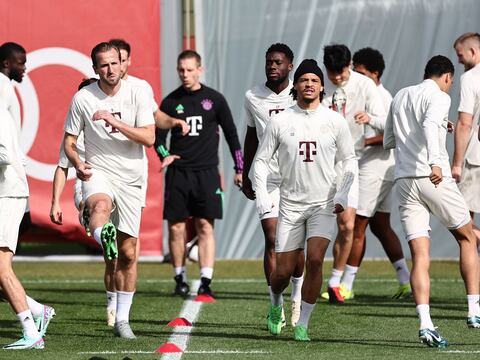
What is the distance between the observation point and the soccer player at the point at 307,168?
8.81 meters

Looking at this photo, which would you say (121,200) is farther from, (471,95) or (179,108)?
(179,108)

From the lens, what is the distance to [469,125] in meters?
10.4

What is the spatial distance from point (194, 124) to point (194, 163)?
0.42m

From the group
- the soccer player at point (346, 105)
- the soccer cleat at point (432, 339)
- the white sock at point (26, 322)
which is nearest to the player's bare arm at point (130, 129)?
the white sock at point (26, 322)

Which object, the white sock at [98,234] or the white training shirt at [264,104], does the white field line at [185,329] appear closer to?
the white sock at [98,234]

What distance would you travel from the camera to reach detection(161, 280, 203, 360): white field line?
8.27 meters

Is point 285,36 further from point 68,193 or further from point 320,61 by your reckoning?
point 68,193

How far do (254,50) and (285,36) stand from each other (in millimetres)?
472

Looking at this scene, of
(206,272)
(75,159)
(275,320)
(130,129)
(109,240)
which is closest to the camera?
(109,240)

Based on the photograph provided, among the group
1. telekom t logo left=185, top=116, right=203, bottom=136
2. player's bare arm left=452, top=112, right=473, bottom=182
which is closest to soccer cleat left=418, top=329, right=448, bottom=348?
player's bare arm left=452, top=112, right=473, bottom=182

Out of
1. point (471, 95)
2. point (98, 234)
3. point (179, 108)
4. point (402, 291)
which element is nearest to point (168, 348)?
point (98, 234)

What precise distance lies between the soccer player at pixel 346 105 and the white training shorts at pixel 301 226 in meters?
2.75

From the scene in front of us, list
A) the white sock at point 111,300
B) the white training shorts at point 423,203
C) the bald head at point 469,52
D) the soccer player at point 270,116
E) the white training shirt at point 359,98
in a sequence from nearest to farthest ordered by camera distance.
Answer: the white training shorts at point 423,203
the soccer player at point 270,116
the white sock at point 111,300
the bald head at point 469,52
the white training shirt at point 359,98

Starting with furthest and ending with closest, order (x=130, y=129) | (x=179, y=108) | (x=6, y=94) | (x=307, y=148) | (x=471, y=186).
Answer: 1. (x=179, y=108)
2. (x=471, y=186)
3. (x=6, y=94)
4. (x=130, y=129)
5. (x=307, y=148)
